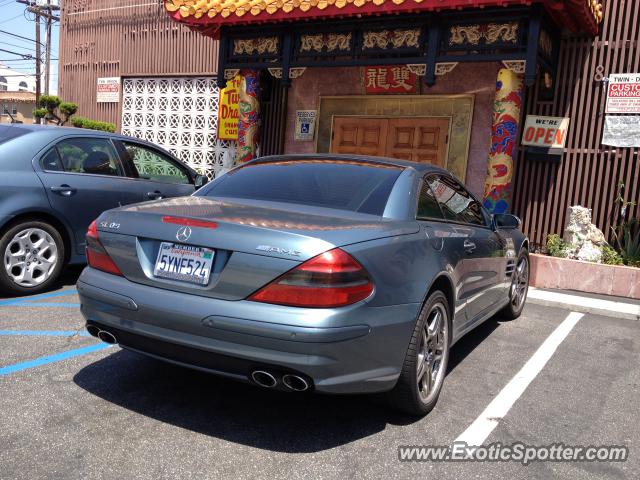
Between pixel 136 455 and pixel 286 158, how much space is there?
2.17 m

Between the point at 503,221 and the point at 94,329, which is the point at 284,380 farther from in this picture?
the point at 503,221

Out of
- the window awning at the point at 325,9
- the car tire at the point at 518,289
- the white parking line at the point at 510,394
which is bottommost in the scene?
the white parking line at the point at 510,394

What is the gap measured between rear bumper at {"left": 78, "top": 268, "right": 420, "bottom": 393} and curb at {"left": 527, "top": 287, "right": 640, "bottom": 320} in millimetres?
4446

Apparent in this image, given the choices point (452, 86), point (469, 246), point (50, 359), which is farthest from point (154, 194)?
point (452, 86)

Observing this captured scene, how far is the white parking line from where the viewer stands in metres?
3.04

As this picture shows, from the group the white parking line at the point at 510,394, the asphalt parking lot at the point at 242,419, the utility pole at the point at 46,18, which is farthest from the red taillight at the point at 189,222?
the utility pole at the point at 46,18

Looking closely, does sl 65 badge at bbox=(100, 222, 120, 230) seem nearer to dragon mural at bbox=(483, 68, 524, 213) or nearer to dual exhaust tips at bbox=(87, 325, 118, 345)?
dual exhaust tips at bbox=(87, 325, 118, 345)

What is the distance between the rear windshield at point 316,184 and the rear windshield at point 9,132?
257cm

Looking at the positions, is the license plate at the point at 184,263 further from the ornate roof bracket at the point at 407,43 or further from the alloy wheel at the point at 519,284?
the ornate roof bracket at the point at 407,43

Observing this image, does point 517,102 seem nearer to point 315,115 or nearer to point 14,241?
point 315,115

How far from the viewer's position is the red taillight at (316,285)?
8.18 ft

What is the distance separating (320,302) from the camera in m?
2.50

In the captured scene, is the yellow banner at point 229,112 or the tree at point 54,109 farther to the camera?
the tree at point 54,109

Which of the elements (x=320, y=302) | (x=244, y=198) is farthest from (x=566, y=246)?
(x=320, y=302)
